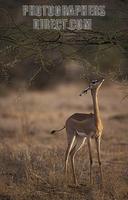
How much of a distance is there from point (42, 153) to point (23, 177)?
2.03m

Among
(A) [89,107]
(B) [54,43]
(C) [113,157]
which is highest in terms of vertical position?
(B) [54,43]

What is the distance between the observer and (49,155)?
1282cm

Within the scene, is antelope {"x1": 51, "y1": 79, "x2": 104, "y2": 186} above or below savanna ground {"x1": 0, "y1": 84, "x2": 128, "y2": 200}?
above

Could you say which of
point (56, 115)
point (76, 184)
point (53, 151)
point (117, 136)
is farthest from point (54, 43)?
point (56, 115)

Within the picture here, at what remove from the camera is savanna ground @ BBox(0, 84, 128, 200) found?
10.5m

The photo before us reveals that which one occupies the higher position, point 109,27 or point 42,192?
point 109,27

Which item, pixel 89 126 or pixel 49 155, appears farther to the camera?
pixel 49 155

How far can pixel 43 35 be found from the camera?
10680 millimetres

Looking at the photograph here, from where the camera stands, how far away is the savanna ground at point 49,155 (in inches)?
415

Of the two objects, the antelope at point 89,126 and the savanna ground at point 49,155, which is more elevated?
the antelope at point 89,126

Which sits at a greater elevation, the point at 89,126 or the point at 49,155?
the point at 89,126

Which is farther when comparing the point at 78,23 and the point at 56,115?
the point at 56,115

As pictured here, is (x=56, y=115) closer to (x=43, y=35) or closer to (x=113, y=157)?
(x=113, y=157)

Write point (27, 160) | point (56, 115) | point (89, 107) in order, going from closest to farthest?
point (27, 160), point (56, 115), point (89, 107)
